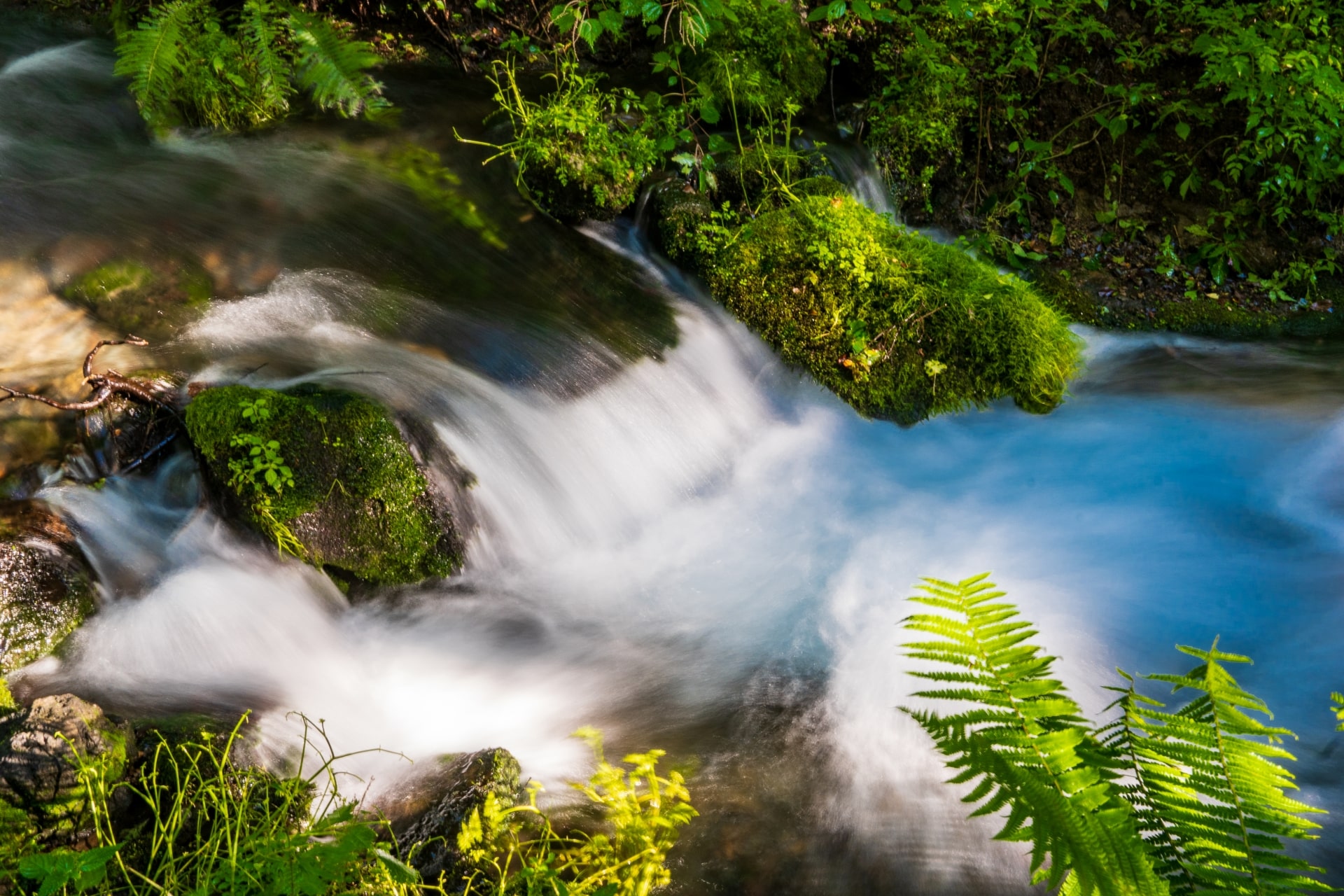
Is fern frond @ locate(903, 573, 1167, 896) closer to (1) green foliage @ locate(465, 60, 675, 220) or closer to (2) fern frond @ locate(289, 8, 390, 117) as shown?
(1) green foliage @ locate(465, 60, 675, 220)

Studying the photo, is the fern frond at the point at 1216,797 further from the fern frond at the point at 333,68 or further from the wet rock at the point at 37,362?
the fern frond at the point at 333,68

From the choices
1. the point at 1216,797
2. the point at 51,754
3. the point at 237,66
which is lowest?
the point at 51,754

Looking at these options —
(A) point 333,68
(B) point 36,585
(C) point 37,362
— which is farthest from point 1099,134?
(B) point 36,585

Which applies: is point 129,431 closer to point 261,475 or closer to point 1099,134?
point 261,475

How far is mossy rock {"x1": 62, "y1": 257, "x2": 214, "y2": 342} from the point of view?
4211 mm

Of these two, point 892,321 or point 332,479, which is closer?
point 332,479

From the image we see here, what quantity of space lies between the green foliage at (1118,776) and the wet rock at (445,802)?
144cm

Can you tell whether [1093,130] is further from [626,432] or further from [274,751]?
[274,751]

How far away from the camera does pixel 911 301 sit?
4.84m

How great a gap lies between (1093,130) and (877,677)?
15.7 feet

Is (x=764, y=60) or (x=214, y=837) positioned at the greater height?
(x=764, y=60)

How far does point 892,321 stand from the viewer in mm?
4879

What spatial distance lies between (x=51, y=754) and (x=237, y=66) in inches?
176

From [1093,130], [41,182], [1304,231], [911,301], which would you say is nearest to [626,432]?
[911,301]
